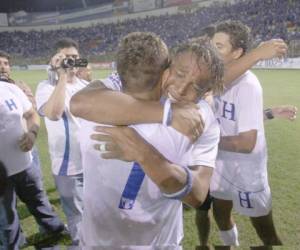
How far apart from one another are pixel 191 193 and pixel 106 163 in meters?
0.39

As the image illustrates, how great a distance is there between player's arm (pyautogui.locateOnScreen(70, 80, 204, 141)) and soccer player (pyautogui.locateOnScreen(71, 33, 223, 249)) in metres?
0.02

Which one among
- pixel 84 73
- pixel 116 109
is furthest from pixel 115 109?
pixel 84 73

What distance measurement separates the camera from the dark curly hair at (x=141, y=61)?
144 cm

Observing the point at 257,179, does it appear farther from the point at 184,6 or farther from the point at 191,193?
the point at 184,6

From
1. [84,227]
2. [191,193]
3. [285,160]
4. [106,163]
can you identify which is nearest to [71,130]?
[84,227]

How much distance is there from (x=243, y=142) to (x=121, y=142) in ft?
4.55

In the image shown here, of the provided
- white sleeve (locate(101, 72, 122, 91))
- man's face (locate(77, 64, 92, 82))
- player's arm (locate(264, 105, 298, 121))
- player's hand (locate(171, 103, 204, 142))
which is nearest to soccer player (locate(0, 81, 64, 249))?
man's face (locate(77, 64, 92, 82))

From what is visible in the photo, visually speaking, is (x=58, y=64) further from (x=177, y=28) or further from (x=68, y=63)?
(x=177, y=28)

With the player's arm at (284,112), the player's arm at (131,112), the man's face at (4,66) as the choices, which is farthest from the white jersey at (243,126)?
the man's face at (4,66)

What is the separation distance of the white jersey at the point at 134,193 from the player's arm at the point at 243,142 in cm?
92

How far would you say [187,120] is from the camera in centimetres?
141

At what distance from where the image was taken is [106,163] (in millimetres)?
1557

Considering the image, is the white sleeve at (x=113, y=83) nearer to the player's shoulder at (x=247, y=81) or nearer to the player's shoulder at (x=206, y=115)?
the player's shoulder at (x=206, y=115)

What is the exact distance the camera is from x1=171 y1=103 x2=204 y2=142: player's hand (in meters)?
1.41
